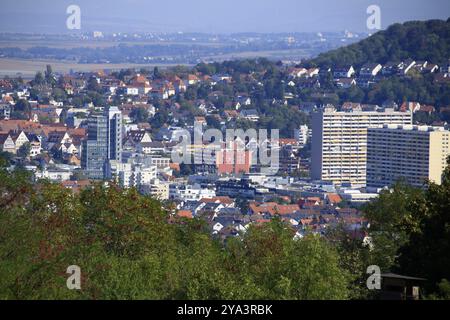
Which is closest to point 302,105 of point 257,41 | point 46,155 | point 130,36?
point 46,155

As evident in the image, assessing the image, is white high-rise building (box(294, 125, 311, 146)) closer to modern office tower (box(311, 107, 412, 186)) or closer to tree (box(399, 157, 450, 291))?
modern office tower (box(311, 107, 412, 186))

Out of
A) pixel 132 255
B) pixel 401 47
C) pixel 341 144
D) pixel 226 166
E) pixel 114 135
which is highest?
pixel 401 47

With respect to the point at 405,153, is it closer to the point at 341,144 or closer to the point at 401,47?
the point at 341,144

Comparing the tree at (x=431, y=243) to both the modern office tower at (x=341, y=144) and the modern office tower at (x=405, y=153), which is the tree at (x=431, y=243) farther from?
the modern office tower at (x=341, y=144)

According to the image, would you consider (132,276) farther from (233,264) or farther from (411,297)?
(411,297)

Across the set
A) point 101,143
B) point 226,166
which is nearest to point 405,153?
point 226,166

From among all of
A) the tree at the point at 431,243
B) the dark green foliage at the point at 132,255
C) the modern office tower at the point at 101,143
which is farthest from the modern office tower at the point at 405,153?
the tree at the point at 431,243

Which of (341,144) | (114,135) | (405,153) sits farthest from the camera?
(114,135)
